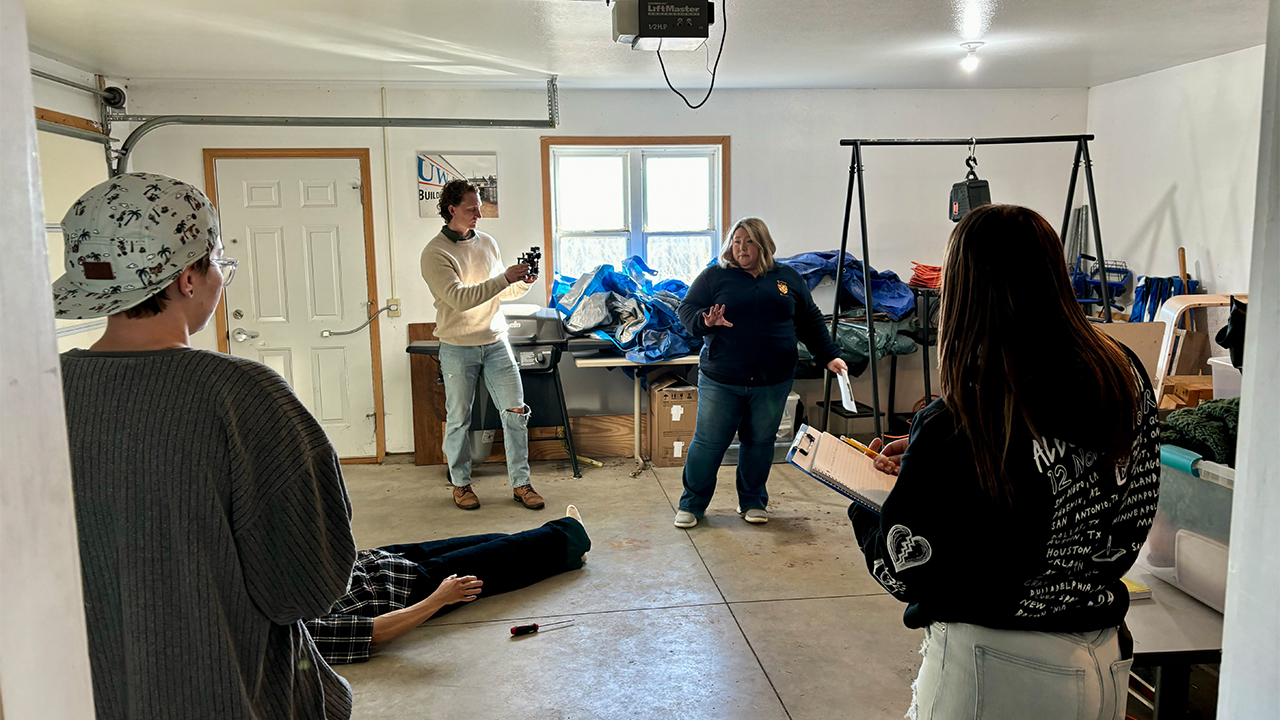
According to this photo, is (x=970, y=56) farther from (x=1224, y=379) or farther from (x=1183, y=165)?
(x=1224, y=379)

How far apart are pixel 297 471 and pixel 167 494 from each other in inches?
6.3

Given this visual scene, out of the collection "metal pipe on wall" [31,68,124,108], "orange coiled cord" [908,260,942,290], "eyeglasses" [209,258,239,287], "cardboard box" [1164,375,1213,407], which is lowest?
"cardboard box" [1164,375,1213,407]

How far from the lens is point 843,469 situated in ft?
5.85

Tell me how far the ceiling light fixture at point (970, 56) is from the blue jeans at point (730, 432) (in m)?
2.09

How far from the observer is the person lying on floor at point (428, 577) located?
121 inches

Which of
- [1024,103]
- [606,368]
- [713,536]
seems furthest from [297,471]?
[1024,103]

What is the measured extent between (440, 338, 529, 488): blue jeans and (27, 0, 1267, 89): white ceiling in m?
1.63

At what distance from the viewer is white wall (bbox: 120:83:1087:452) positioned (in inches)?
220

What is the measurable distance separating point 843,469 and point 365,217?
15.4ft

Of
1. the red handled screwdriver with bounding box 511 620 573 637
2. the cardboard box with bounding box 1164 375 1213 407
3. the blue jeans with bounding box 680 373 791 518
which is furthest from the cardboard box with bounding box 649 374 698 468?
the cardboard box with bounding box 1164 375 1213 407

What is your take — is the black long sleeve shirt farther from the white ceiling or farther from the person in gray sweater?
the white ceiling

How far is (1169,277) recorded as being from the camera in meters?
5.59

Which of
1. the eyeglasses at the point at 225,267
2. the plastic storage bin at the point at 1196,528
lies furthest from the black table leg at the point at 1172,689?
the eyeglasses at the point at 225,267

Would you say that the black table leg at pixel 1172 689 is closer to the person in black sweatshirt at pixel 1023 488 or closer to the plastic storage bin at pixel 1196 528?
the plastic storage bin at pixel 1196 528
